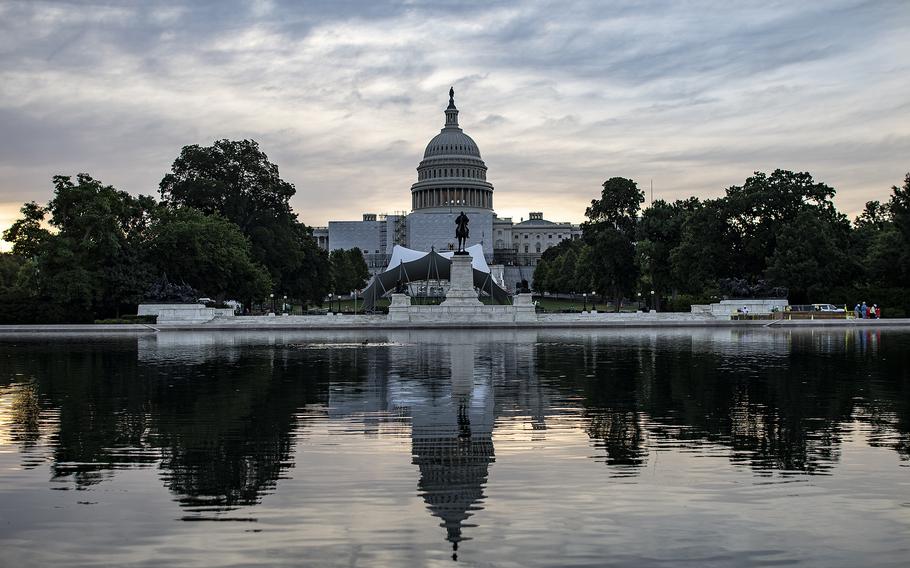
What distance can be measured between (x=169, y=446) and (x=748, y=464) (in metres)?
7.66

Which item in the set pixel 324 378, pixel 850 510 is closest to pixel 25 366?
pixel 324 378

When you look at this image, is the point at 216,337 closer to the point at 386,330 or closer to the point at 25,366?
the point at 386,330

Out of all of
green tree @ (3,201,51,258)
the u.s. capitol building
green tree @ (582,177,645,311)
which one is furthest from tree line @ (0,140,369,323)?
the u.s. capitol building

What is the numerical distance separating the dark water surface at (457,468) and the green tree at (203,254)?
38.8 metres

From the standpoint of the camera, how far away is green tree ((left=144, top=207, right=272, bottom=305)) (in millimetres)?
62406

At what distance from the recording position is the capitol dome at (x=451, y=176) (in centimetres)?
16988

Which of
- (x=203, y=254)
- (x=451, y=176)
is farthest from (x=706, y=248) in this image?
(x=451, y=176)

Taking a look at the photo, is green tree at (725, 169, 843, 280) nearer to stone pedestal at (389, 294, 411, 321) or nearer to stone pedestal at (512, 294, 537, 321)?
stone pedestal at (512, 294, 537, 321)

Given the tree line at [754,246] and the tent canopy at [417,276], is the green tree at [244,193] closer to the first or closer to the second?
the tent canopy at [417,276]

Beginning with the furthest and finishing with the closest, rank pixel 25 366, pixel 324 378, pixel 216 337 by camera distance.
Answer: pixel 216 337
pixel 25 366
pixel 324 378

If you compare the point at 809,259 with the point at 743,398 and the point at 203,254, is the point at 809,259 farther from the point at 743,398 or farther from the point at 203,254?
the point at 743,398

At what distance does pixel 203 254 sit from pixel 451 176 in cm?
11065

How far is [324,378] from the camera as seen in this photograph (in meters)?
23.3

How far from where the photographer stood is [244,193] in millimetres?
74125
